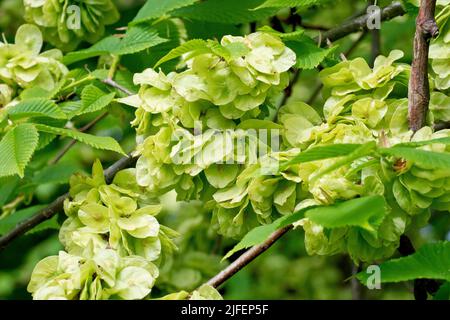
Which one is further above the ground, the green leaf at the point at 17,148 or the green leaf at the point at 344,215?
the green leaf at the point at 17,148

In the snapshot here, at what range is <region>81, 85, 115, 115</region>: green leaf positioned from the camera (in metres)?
2.21

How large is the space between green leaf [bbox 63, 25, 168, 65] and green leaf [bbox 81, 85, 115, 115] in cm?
17

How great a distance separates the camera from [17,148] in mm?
2014

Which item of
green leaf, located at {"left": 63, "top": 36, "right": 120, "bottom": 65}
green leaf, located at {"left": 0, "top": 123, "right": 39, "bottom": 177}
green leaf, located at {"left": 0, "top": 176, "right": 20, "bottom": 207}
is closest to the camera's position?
green leaf, located at {"left": 0, "top": 123, "right": 39, "bottom": 177}

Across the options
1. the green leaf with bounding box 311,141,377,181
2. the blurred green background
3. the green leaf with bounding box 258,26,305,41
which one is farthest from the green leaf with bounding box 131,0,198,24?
the green leaf with bounding box 311,141,377,181

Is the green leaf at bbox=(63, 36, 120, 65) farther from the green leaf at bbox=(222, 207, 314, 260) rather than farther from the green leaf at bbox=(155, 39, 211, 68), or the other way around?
the green leaf at bbox=(222, 207, 314, 260)

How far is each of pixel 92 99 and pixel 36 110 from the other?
15cm

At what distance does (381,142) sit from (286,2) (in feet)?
1.36

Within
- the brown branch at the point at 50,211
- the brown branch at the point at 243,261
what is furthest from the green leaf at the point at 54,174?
the brown branch at the point at 243,261

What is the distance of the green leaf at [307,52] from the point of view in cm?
200

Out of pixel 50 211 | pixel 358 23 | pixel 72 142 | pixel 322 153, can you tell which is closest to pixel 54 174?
pixel 72 142

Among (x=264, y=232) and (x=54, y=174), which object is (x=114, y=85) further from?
(x=264, y=232)

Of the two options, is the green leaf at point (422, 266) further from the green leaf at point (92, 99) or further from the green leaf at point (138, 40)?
the green leaf at point (138, 40)

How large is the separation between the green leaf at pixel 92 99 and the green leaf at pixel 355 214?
81cm
